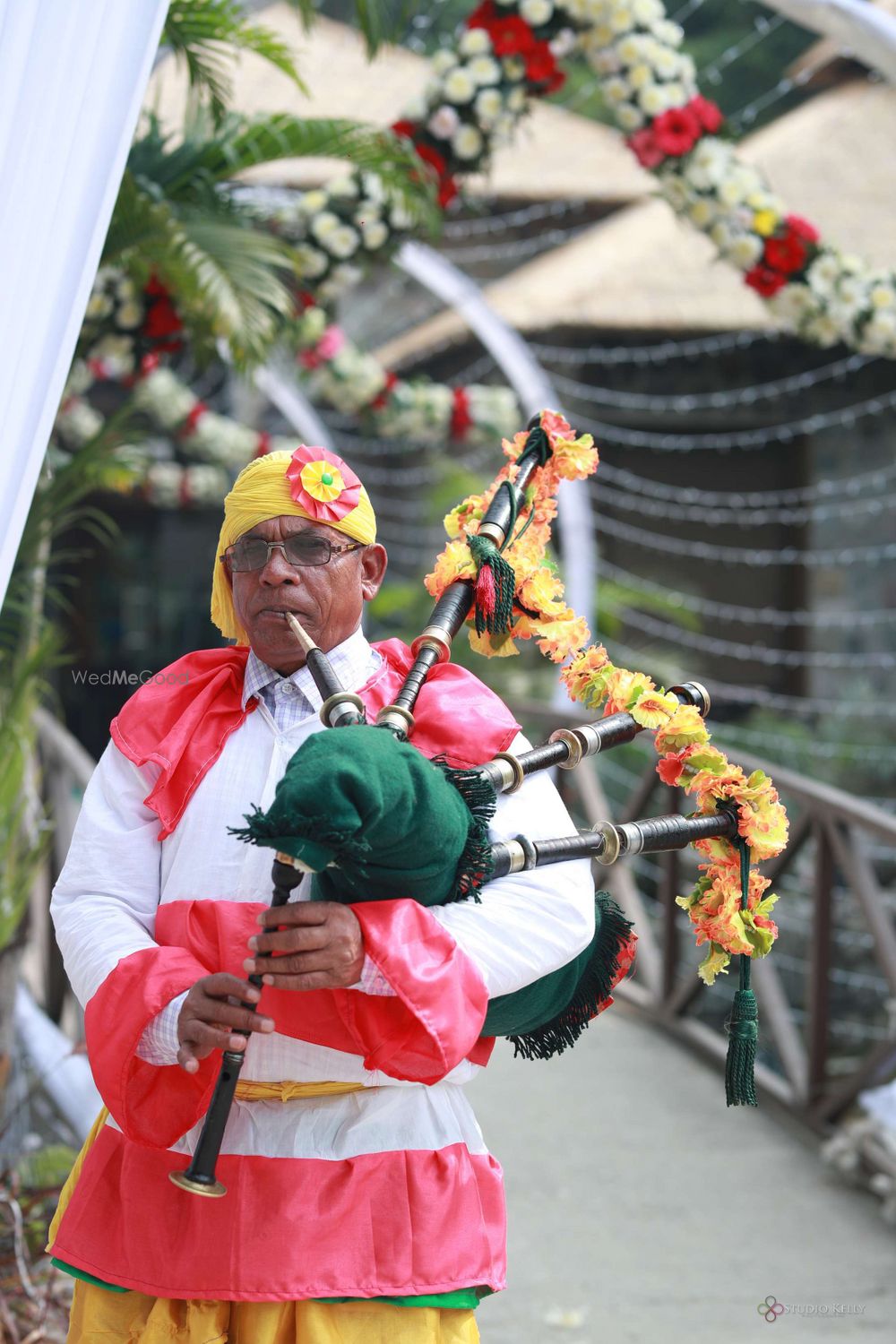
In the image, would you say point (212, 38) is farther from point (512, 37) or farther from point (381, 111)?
point (381, 111)

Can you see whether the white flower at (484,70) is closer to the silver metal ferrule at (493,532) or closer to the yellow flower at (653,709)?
the silver metal ferrule at (493,532)

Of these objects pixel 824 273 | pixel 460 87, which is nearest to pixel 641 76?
pixel 460 87

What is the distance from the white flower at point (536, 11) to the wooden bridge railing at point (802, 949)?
2.25 m

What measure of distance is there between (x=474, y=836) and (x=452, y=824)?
82mm

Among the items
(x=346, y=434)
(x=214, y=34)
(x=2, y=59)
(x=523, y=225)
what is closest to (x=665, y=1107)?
(x=214, y=34)

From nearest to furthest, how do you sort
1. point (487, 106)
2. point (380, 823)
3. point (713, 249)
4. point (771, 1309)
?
point (380, 823)
point (771, 1309)
point (487, 106)
point (713, 249)

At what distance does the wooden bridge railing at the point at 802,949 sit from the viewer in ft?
12.4

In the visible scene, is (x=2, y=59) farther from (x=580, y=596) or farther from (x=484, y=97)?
(x=580, y=596)

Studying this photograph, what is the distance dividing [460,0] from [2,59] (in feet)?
29.4

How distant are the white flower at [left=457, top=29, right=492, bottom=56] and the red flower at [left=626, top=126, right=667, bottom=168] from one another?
55 centimetres

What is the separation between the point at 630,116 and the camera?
175 inches

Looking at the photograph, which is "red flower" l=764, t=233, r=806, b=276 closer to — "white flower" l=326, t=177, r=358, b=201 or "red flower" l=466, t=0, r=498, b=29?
"red flower" l=466, t=0, r=498, b=29

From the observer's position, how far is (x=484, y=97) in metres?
4.36

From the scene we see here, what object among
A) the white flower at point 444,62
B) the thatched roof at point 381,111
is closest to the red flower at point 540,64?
the white flower at point 444,62
